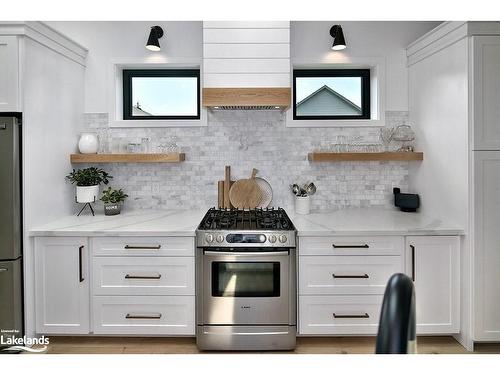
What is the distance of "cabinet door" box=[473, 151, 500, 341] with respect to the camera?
2602 millimetres

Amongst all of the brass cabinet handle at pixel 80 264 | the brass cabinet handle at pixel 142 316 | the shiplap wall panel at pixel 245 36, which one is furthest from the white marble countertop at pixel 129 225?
the shiplap wall panel at pixel 245 36

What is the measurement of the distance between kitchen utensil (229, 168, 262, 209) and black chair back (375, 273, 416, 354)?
105 inches

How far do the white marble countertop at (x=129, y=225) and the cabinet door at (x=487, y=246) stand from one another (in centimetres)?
187

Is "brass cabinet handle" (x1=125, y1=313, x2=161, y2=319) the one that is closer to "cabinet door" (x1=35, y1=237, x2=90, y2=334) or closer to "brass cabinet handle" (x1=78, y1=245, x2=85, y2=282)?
"cabinet door" (x1=35, y1=237, x2=90, y2=334)

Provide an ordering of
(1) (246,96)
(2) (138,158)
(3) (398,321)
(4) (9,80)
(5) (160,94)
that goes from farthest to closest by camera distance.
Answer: (5) (160,94), (2) (138,158), (1) (246,96), (4) (9,80), (3) (398,321)

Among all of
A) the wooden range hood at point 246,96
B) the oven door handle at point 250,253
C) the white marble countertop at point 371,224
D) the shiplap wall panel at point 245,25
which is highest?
the shiplap wall panel at point 245,25

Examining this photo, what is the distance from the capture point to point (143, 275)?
2.70 metres

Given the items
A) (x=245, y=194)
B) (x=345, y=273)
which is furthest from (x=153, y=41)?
(x=345, y=273)

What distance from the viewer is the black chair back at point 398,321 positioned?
0.70 m

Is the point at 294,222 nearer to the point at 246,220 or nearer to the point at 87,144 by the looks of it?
the point at 246,220

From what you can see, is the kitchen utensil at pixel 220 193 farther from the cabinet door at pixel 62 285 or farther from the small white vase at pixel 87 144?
the cabinet door at pixel 62 285

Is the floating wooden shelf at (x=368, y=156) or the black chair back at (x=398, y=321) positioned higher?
the floating wooden shelf at (x=368, y=156)

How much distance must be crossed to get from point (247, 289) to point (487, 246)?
159 centimetres

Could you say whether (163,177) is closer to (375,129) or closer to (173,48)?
(173,48)
